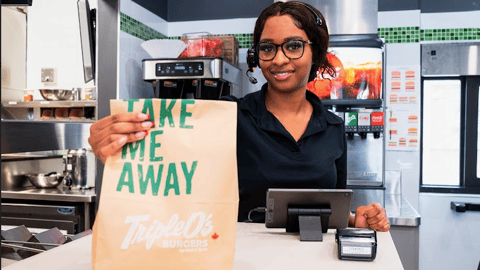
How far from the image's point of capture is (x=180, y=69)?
10.8ft

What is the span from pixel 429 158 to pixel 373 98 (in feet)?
4.66

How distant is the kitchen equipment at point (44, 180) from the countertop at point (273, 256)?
244cm

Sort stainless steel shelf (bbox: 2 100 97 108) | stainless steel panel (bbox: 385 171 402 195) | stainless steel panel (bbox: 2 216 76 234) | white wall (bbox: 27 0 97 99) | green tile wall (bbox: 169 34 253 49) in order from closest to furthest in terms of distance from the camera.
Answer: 1. stainless steel panel (bbox: 2 216 76 234)
2. stainless steel shelf (bbox: 2 100 97 108)
3. stainless steel panel (bbox: 385 171 402 195)
4. white wall (bbox: 27 0 97 99)
5. green tile wall (bbox: 169 34 253 49)

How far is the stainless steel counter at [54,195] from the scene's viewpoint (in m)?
3.06

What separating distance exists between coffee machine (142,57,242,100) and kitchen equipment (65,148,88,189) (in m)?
0.73

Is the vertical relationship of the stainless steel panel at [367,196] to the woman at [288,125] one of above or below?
below

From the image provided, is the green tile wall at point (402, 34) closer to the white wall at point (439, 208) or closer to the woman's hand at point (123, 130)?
the white wall at point (439, 208)

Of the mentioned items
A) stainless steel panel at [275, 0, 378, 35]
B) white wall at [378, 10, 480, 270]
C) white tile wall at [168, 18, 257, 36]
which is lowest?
white wall at [378, 10, 480, 270]

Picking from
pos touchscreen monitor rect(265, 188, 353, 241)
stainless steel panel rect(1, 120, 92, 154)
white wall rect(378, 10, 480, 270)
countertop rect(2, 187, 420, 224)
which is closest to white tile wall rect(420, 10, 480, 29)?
white wall rect(378, 10, 480, 270)

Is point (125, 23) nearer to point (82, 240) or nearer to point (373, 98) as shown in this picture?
point (373, 98)

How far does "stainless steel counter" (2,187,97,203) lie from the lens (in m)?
3.06

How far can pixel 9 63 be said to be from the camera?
15.6ft

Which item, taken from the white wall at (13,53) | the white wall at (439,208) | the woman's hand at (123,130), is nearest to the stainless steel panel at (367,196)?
the white wall at (439,208)

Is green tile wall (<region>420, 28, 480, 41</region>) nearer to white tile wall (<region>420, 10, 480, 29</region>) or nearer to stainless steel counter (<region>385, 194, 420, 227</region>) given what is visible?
A: white tile wall (<region>420, 10, 480, 29</region>)
